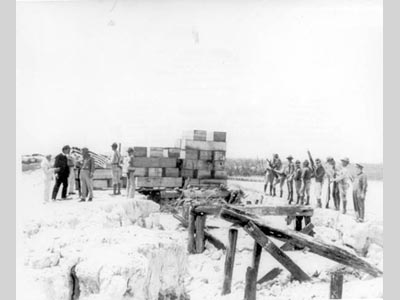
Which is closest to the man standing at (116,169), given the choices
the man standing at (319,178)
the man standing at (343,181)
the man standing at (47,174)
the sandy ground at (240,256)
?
the sandy ground at (240,256)

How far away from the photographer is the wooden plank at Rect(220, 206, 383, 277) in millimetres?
4906

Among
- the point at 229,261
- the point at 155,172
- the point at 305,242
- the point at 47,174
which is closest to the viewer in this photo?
the point at 305,242

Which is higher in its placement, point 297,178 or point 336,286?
point 297,178

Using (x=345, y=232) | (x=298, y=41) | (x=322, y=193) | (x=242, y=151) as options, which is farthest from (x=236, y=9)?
(x=345, y=232)

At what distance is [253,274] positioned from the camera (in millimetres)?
4957

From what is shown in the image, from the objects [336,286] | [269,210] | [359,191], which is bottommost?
[336,286]

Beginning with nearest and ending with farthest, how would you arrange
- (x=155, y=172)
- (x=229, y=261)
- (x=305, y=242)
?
(x=305, y=242) < (x=229, y=261) < (x=155, y=172)

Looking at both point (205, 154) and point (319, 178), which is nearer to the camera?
point (205, 154)

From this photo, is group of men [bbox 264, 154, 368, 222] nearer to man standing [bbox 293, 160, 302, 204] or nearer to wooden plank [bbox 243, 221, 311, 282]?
man standing [bbox 293, 160, 302, 204]

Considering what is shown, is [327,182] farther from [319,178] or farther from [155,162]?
[155,162]

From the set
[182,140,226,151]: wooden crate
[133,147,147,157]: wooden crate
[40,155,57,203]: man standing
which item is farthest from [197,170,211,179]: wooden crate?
[40,155,57,203]: man standing

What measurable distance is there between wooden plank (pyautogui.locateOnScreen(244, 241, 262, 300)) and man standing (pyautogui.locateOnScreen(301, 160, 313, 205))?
0.80m

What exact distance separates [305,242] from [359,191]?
94 centimetres

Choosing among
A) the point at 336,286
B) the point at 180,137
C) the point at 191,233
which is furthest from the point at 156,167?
the point at 336,286
